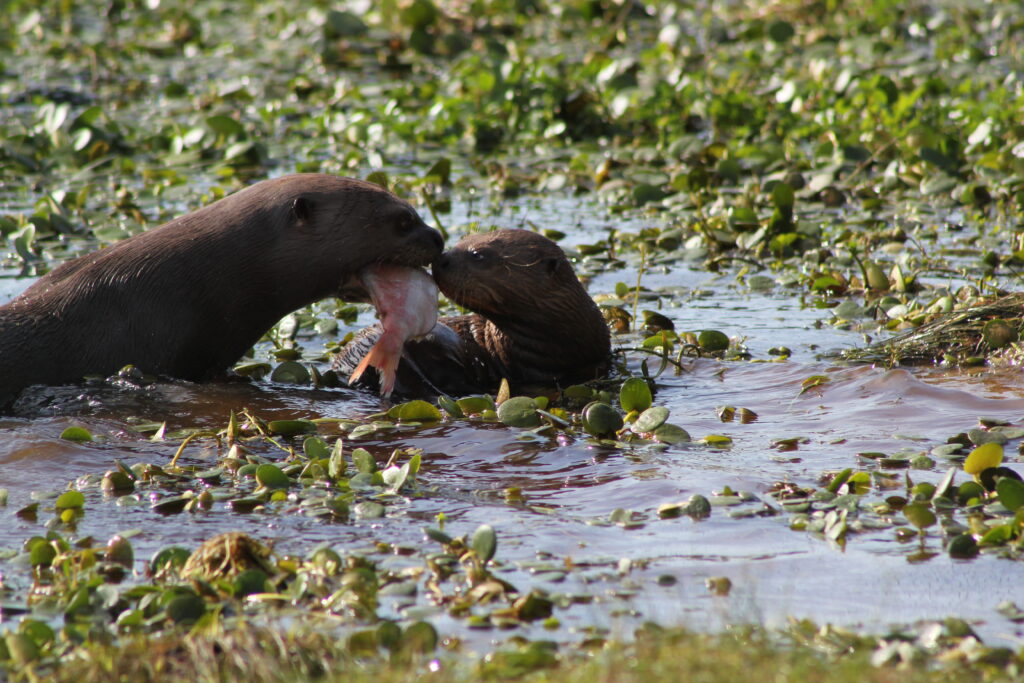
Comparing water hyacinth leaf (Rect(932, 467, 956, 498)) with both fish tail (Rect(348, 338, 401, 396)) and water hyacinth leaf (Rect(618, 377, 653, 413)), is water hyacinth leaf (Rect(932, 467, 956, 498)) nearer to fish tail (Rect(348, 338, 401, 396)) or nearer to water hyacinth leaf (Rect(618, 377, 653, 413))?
water hyacinth leaf (Rect(618, 377, 653, 413))

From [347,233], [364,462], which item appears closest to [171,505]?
[364,462]

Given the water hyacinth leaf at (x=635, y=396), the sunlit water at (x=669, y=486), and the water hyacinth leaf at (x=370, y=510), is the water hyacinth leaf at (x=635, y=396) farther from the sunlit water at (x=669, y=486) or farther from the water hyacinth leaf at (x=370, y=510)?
the water hyacinth leaf at (x=370, y=510)

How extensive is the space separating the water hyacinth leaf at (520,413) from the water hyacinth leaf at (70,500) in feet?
5.51

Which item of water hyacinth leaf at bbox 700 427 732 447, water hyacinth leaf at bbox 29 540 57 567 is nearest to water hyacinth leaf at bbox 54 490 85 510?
water hyacinth leaf at bbox 29 540 57 567

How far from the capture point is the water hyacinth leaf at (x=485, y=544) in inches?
148

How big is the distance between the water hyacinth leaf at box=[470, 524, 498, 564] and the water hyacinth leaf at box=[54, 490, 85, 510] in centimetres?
136

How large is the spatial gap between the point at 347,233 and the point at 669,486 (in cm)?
197

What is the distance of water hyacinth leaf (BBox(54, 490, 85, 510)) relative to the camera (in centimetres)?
433

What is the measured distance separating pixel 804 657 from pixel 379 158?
695 centimetres

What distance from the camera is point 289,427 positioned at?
205 inches

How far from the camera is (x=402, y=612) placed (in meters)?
3.57

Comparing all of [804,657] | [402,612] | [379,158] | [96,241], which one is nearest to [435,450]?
[402,612]

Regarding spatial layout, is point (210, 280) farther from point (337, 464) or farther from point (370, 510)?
point (370, 510)

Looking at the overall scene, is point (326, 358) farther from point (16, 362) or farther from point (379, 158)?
point (379, 158)
